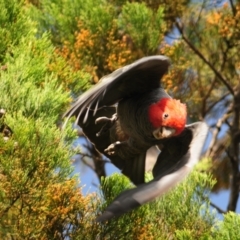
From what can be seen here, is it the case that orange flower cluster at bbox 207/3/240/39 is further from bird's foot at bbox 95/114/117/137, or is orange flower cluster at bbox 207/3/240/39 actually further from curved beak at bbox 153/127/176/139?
curved beak at bbox 153/127/176/139

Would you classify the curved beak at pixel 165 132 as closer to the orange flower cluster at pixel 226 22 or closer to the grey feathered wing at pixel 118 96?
the grey feathered wing at pixel 118 96

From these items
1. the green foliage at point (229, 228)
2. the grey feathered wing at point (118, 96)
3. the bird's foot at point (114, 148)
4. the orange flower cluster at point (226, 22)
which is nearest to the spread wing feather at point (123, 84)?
the grey feathered wing at point (118, 96)

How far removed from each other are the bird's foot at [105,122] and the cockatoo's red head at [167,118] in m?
0.17

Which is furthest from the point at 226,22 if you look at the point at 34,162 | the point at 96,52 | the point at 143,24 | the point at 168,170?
the point at 34,162

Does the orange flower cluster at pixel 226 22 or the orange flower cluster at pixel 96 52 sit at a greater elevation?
the orange flower cluster at pixel 96 52

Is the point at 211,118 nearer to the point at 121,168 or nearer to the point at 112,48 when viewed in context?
the point at 112,48

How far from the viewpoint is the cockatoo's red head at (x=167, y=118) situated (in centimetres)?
123

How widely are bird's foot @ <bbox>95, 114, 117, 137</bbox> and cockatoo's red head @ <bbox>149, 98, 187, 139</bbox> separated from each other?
0.17m

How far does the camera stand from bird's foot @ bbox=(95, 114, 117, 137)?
1408mm

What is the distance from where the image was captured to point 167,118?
123 centimetres

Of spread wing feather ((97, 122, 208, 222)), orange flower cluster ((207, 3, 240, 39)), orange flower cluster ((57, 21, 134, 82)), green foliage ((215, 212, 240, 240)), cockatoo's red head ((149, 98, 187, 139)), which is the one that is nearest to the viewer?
spread wing feather ((97, 122, 208, 222))

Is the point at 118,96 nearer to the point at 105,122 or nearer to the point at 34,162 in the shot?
the point at 105,122

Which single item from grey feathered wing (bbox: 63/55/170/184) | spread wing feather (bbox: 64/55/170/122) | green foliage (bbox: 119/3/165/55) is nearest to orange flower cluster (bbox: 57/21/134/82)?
green foliage (bbox: 119/3/165/55)

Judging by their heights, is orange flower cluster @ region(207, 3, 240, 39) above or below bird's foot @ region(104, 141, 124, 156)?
below
